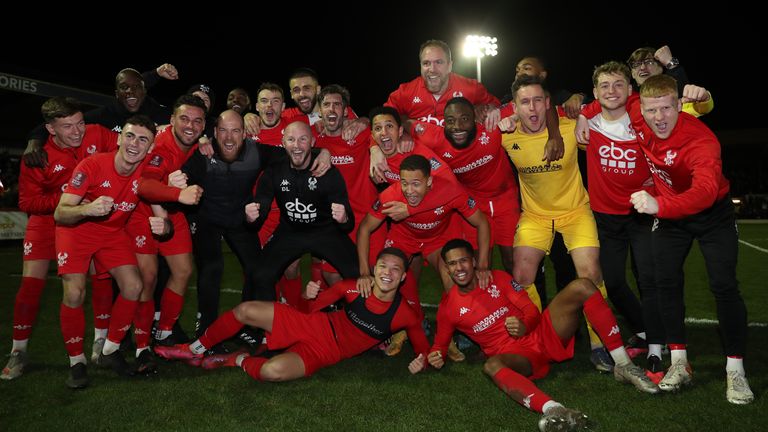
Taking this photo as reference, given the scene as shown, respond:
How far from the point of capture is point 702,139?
4.16 meters

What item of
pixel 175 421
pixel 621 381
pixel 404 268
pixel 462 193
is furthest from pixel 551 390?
pixel 175 421

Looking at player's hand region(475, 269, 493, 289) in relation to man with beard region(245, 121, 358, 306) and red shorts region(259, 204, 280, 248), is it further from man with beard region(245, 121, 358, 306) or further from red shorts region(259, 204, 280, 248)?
red shorts region(259, 204, 280, 248)

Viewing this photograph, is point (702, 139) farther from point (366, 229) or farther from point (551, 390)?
point (366, 229)

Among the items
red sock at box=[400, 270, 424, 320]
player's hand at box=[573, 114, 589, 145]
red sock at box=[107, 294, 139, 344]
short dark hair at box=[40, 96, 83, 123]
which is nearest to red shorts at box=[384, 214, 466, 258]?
red sock at box=[400, 270, 424, 320]

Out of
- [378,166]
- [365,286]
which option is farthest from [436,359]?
[378,166]

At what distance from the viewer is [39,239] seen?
543 cm

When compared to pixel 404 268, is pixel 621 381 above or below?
below

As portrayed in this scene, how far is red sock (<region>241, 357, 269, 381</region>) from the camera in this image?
483cm

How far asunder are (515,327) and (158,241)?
11.0ft

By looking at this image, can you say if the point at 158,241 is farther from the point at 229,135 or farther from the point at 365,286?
the point at 365,286

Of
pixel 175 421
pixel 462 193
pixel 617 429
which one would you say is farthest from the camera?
pixel 462 193

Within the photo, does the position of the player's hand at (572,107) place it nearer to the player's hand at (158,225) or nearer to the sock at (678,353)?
the sock at (678,353)

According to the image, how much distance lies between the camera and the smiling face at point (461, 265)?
4.86m

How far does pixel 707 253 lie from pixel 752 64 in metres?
45.1
